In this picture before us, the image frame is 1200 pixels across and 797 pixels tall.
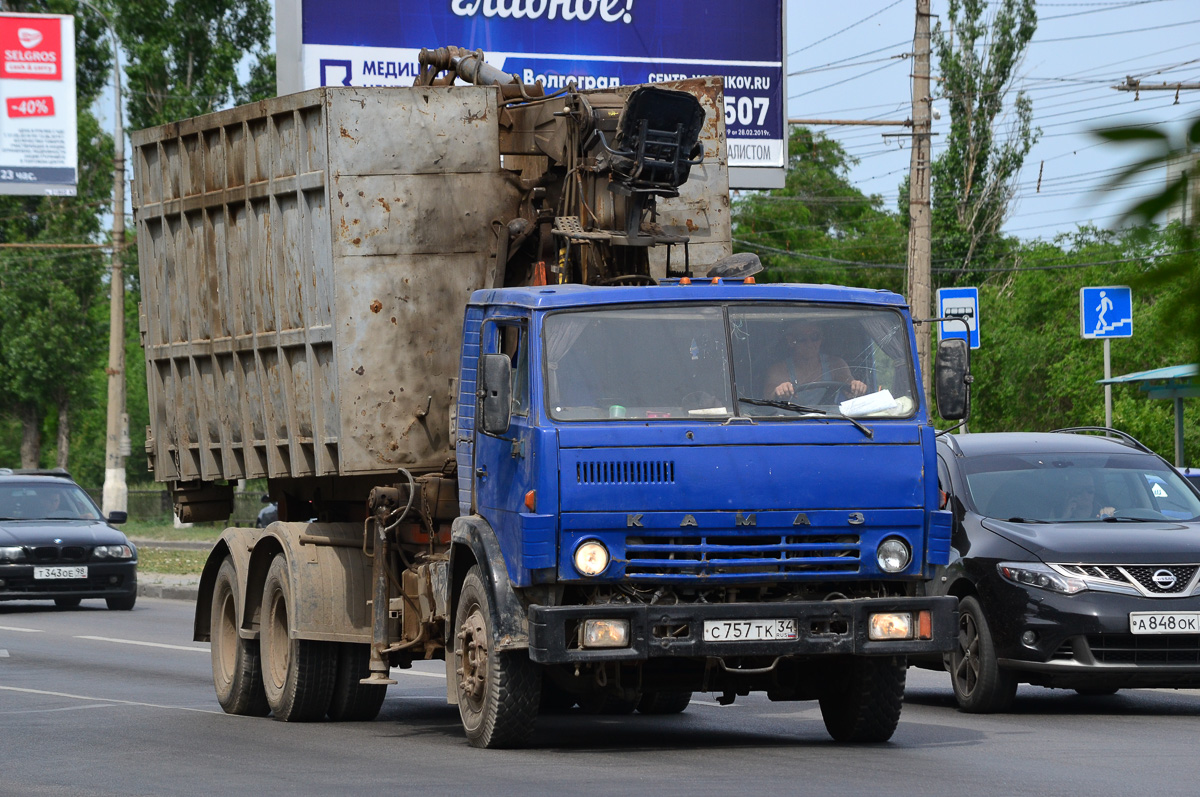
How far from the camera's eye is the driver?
8781 mm

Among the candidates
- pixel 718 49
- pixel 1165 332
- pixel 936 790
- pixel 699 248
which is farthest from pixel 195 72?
pixel 1165 332

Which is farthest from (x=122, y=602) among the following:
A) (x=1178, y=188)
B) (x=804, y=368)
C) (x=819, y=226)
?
(x=819, y=226)

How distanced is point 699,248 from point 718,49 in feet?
45.8

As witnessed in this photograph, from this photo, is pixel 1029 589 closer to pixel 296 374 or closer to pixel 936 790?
pixel 936 790

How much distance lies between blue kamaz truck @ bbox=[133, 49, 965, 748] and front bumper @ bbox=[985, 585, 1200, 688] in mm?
1497

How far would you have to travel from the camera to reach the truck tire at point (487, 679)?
8.70m

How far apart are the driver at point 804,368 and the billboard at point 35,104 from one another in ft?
91.1

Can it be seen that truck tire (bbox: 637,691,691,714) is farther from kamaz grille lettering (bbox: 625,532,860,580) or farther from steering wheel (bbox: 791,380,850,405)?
steering wheel (bbox: 791,380,850,405)

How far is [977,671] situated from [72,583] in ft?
44.8

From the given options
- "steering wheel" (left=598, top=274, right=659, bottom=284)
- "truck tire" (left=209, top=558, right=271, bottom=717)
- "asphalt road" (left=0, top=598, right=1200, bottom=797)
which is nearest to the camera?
"asphalt road" (left=0, top=598, right=1200, bottom=797)

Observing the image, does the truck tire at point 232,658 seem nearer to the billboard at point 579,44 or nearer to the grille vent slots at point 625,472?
the grille vent slots at point 625,472

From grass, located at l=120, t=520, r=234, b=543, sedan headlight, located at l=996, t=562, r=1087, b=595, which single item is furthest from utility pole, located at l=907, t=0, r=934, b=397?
grass, located at l=120, t=520, r=234, b=543

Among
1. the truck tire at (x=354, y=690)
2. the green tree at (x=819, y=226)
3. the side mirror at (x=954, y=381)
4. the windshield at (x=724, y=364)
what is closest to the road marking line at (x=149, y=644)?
the truck tire at (x=354, y=690)

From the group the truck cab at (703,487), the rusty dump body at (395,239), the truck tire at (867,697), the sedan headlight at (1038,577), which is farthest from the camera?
the sedan headlight at (1038,577)
